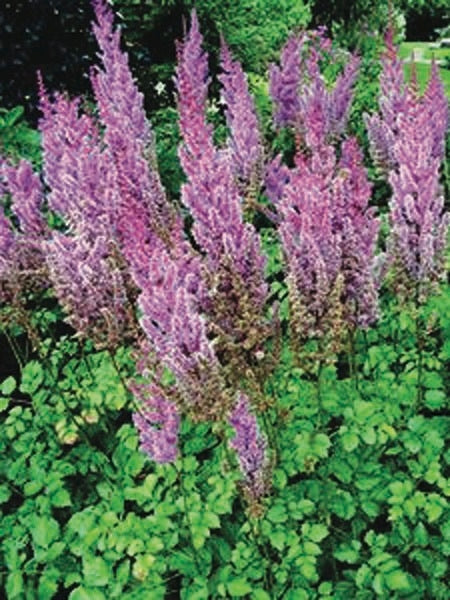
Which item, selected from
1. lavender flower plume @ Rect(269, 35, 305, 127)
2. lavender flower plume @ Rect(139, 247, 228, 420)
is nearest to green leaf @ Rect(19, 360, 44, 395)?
lavender flower plume @ Rect(139, 247, 228, 420)

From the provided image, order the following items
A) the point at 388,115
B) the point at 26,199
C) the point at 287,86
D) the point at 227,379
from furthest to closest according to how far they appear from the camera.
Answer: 1. the point at 287,86
2. the point at 388,115
3. the point at 26,199
4. the point at 227,379

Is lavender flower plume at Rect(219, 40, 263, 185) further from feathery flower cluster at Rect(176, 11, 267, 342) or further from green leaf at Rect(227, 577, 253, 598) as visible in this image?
green leaf at Rect(227, 577, 253, 598)

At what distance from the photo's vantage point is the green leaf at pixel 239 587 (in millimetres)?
2396

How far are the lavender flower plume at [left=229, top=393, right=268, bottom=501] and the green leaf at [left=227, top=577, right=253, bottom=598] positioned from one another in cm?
35

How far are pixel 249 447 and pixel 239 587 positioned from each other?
21.7 inches

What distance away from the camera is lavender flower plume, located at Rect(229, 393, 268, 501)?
84.5 inches

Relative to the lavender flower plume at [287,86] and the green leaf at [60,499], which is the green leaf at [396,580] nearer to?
the green leaf at [60,499]

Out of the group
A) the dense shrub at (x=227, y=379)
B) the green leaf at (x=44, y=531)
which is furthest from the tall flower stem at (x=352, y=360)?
the green leaf at (x=44, y=531)

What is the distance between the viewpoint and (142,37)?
812 cm

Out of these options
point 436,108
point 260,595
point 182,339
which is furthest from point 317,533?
point 436,108

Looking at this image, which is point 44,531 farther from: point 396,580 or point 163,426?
point 396,580

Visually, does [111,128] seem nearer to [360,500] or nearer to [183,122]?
[183,122]

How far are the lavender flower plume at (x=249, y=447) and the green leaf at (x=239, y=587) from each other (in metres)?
0.35

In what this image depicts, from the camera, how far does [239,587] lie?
7.90 feet
